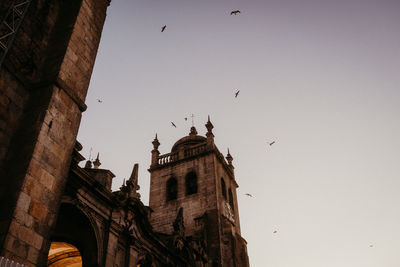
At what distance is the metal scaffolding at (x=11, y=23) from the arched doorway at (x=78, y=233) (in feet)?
19.3

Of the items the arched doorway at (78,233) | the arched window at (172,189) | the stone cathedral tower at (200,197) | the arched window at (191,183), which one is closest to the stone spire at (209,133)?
the stone cathedral tower at (200,197)

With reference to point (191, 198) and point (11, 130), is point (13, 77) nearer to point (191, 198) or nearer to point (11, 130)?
point (11, 130)

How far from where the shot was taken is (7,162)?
760cm

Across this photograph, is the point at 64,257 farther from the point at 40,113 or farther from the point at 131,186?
the point at 40,113

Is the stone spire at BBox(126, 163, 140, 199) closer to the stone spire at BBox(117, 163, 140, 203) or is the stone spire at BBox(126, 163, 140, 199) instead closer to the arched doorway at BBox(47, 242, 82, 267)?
the stone spire at BBox(117, 163, 140, 203)

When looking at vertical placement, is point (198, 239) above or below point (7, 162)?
above

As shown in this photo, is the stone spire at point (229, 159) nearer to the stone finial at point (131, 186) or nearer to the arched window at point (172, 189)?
the arched window at point (172, 189)

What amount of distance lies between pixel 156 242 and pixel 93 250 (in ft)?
16.8

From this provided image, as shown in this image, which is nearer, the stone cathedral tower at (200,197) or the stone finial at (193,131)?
the stone cathedral tower at (200,197)

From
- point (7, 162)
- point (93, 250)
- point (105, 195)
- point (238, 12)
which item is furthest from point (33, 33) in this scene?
point (238, 12)

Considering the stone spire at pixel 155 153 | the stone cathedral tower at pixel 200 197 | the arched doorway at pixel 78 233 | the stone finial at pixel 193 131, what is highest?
the stone finial at pixel 193 131

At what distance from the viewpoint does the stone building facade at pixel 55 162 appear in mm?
7098

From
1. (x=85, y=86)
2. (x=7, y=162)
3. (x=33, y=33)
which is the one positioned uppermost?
(x=33, y=33)

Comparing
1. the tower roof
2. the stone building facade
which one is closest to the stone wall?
the stone building facade
